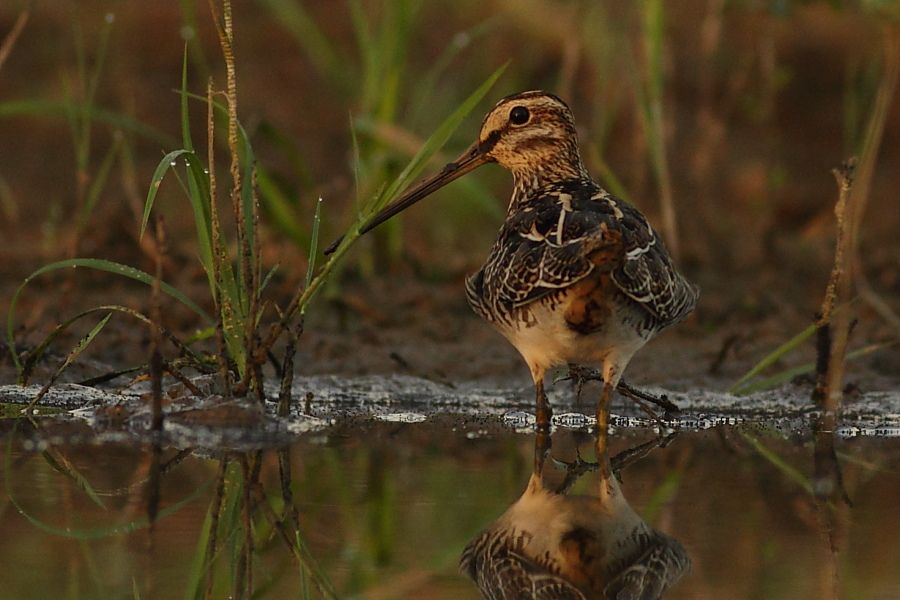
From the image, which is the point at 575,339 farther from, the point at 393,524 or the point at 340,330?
the point at 340,330

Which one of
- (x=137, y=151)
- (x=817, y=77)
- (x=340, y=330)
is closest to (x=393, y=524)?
(x=340, y=330)

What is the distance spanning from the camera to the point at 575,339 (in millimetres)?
5848

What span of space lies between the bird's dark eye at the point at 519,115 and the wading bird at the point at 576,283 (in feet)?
1.39

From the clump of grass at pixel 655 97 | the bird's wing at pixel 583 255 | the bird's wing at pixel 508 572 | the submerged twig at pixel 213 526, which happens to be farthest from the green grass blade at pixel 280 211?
the bird's wing at pixel 508 572

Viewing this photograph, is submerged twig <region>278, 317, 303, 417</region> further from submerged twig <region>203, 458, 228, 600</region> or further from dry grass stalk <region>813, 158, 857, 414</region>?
dry grass stalk <region>813, 158, 857, 414</region>

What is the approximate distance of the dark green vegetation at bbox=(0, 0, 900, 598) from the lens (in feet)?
13.9

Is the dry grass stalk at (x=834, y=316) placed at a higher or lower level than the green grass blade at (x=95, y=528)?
higher

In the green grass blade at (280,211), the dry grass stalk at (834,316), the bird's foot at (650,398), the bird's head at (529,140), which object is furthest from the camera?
the green grass blade at (280,211)

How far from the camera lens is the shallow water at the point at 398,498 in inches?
151

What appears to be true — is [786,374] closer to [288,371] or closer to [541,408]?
[541,408]

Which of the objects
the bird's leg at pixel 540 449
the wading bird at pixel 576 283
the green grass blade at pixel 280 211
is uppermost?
the green grass blade at pixel 280 211

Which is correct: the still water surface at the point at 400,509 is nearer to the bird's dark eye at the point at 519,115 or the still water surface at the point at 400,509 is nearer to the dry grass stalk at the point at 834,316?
the dry grass stalk at the point at 834,316

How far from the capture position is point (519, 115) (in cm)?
701

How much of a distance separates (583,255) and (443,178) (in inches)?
58.8
